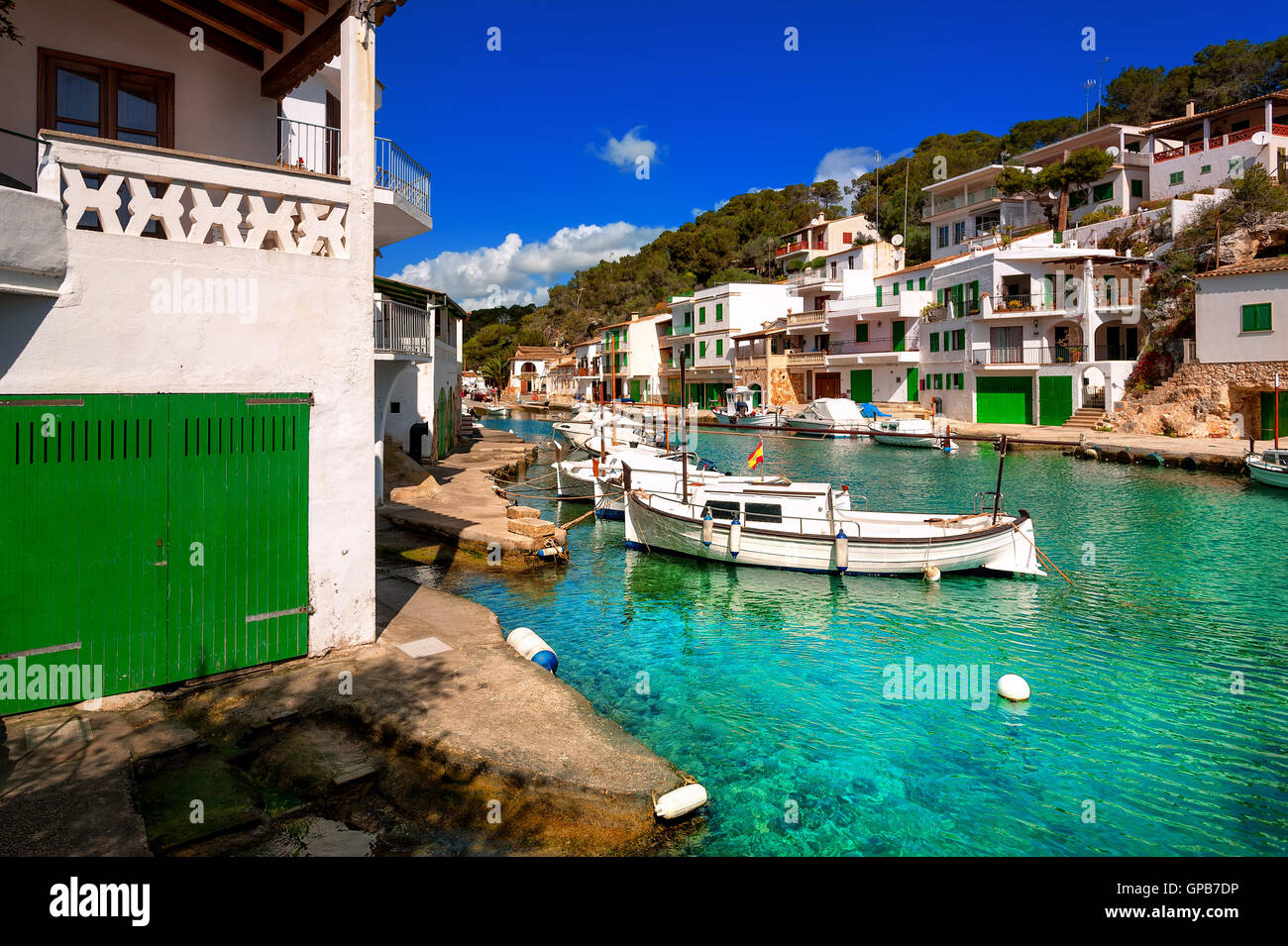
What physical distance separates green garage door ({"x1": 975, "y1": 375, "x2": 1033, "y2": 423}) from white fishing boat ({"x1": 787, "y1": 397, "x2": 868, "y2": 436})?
311 inches

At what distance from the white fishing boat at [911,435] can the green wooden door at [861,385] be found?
1453 cm

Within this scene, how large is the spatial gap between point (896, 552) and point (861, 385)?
47.5m

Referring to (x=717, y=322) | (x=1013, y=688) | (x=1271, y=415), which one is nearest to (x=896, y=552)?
(x=1013, y=688)

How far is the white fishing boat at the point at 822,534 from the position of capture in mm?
18562

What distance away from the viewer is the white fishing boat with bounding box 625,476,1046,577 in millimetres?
18562

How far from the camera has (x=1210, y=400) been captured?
3944 cm

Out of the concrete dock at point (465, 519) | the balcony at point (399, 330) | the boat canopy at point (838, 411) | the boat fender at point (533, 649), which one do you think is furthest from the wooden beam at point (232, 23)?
the boat canopy at point (838, 411)

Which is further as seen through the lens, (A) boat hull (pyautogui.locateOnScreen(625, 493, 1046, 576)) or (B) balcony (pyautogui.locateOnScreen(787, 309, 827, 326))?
(B) balcony (pyautogui.locateOnScreen(787, 309, 827, 326))

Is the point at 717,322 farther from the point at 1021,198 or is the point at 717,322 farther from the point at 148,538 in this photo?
the point at 148,538

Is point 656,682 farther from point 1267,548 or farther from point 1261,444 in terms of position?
point 1261,444

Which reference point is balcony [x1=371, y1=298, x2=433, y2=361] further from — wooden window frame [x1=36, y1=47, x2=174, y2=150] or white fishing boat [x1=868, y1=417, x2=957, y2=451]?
white fishing boat [x1=868, y1=417, x2=957, y2=451]

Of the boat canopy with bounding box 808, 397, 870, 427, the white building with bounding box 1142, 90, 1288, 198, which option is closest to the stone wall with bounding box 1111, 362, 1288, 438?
the boat canopy with bounding box 808, 397, 870, 427
